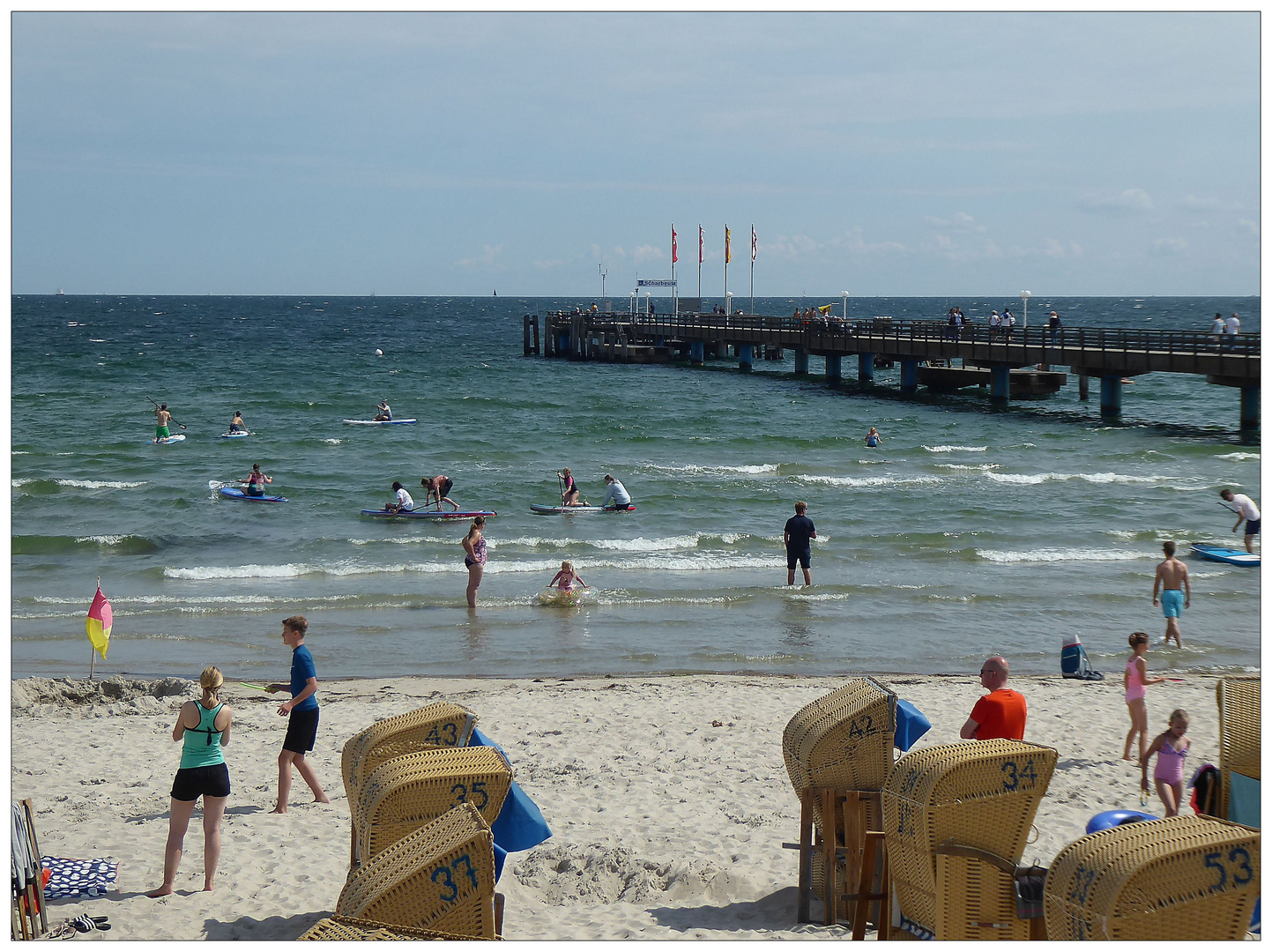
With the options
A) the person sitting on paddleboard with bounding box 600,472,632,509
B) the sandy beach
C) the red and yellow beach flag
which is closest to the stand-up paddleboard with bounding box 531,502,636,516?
the person sitting on paddleboard with bounding box 600,472,632,509

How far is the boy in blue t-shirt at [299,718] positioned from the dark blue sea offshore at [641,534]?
5004mm

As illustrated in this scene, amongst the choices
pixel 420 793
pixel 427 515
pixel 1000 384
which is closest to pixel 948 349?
pixel 1000 384

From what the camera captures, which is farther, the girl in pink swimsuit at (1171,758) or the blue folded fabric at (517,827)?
the girl in pink swimsuit at (1171,758)

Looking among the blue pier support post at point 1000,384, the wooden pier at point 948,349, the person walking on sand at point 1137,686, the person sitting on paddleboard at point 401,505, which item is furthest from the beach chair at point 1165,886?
the blue pier support post at point 1000,384

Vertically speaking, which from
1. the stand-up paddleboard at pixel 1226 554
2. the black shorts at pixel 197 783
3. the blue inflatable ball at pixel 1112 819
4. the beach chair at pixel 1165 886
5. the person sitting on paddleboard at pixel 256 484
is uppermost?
the beach chair at pixel 1165 886

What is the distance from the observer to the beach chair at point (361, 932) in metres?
3.88

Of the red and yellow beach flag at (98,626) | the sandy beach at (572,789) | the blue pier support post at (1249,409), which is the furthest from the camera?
the blue pier support post at (1249,409)

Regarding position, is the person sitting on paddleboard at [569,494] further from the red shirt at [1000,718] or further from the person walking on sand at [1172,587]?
the red shirt at [1000,718]

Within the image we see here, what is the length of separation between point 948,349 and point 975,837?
39469 millimetres

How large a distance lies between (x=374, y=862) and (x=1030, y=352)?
124ft

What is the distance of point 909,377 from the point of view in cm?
4662

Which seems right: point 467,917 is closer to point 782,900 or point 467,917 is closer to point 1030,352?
point 782,900

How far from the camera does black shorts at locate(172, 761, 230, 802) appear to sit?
635cm

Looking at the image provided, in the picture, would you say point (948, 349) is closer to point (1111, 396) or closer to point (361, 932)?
point (1111, 396)
